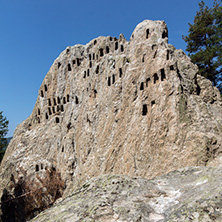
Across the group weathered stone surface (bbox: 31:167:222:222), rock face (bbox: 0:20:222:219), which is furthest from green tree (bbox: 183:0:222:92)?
weathered stone surface (bbox: 31:167:222:222)

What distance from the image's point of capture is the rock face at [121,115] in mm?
12578

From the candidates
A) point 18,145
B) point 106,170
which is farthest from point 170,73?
point 18,145

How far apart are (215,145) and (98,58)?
1358 cm

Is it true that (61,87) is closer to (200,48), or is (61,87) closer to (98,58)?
(98,58)

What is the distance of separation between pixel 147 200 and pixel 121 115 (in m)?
10.9

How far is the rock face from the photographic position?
41.3ft

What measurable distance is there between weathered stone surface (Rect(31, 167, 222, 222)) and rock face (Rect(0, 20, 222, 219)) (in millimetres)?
5692

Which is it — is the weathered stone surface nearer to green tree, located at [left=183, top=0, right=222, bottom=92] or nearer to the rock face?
the rock face

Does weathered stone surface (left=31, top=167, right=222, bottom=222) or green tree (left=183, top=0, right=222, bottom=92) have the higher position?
green tree (left=183, top=0, right=222, bottom=92)

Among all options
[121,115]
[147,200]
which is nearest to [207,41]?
[121,115]

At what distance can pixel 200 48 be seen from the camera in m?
28.5

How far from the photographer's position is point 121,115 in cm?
1616

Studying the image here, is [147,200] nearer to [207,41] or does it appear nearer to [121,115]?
[121,115]

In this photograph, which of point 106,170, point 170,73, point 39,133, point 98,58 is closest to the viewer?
point 170,73
